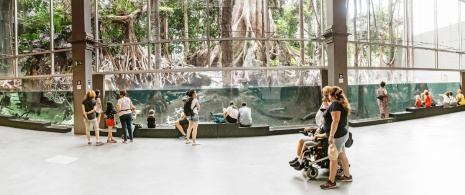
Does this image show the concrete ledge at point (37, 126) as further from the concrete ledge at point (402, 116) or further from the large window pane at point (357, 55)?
the concrete ledge at point (402, 116)

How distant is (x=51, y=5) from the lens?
38.7 ft

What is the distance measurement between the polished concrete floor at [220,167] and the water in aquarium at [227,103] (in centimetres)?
290

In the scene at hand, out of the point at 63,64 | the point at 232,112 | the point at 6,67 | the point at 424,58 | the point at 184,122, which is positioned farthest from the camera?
the point at 424,58

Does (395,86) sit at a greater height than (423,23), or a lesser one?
lesser

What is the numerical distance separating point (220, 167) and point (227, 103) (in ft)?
19.1

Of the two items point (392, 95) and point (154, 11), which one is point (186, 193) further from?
point (392, 95)

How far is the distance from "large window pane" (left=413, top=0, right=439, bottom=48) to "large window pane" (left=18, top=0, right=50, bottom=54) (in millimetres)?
17162

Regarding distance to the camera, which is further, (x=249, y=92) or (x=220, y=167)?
(x=249, y=92)

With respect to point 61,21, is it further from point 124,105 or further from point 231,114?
point 231,114

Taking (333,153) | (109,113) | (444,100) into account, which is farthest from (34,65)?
(444,100)

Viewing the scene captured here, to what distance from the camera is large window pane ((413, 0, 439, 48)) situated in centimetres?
1411

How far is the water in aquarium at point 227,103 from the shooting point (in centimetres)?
1080

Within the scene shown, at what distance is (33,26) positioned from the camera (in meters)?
12.5

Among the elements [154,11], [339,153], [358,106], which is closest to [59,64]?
[154,11]
